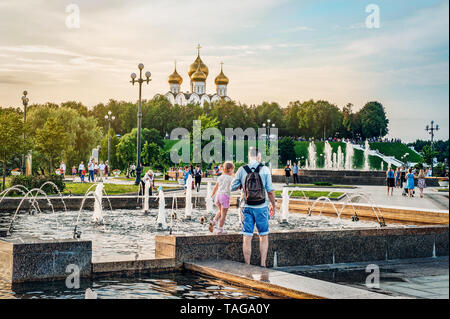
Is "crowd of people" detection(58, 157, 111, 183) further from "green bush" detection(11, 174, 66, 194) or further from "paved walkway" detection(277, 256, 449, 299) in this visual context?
"paved walkway" detection(277, 256, 449, 299)

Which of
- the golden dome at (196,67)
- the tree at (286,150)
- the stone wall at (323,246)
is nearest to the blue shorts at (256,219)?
the stone wall at (323,246)

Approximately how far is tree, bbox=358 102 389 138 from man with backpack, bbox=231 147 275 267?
94042mm

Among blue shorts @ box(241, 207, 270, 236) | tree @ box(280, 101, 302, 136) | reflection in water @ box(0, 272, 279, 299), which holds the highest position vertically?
tree @ box(280, 101, 302, 136)

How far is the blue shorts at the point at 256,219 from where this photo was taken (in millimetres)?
7043

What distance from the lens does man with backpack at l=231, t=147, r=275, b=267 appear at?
6.97 meters

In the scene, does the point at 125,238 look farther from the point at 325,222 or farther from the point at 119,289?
the point at 325,222

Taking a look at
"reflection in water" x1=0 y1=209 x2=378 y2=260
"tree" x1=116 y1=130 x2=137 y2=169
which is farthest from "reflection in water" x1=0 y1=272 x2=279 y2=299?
"tree" x1=116 y1=130 x2=137 y2=169

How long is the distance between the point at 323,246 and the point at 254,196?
204 cm

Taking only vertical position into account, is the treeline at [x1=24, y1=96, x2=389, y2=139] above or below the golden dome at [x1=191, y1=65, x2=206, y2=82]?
below

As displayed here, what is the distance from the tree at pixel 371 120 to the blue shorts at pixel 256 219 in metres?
94.1

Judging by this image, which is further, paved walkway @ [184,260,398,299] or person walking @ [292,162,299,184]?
person walking @ [292,162,299,184]

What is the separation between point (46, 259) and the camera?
6566 millimetres

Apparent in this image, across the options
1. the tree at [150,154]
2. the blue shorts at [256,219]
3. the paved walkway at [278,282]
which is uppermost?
the tree at [150,154]

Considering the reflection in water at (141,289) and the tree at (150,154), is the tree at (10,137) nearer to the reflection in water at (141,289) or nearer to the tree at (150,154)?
the reflection in water at (141,289)
